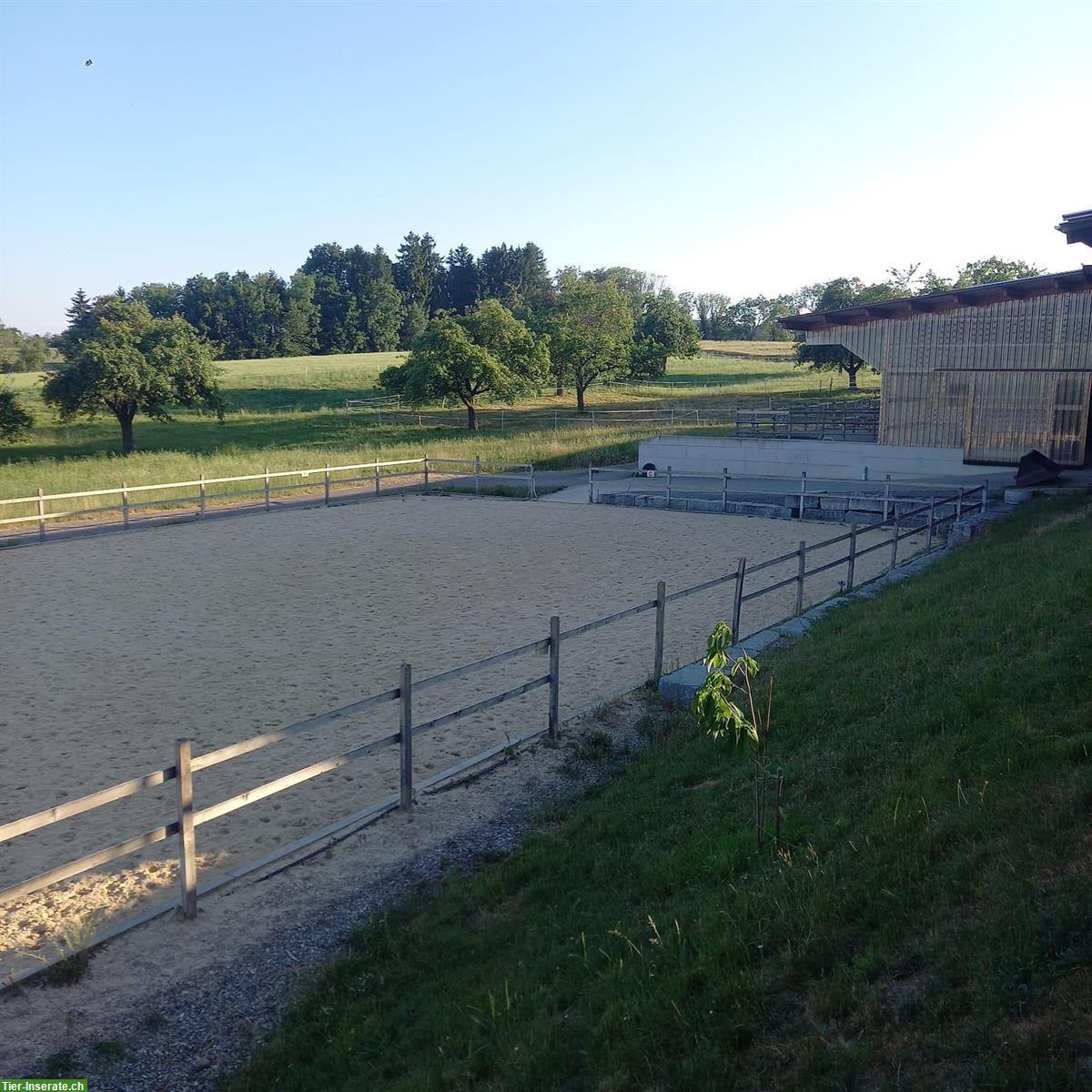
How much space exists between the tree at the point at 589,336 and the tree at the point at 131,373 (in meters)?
21.1

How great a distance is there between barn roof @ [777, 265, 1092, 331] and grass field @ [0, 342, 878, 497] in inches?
367

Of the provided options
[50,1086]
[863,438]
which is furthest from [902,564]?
[863,438]

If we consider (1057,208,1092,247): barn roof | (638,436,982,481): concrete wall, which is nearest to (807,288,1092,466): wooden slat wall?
(638,436,982,481): concrete wall

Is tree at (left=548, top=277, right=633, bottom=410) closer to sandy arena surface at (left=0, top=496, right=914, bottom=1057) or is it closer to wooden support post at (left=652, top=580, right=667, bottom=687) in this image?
sandy arena surface at (left=0, top=496, right=914, bottom=1057)

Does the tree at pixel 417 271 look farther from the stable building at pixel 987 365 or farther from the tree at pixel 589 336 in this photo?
the stable building at pixel 987 365

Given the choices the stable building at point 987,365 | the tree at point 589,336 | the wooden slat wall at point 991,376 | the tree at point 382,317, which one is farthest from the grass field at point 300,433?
the tree at point 382,317

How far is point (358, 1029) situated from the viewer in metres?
4.14

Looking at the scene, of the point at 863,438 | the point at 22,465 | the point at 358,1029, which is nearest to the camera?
the point at 358,1029

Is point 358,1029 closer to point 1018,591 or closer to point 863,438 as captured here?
point 1018,591

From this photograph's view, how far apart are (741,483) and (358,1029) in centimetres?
2340

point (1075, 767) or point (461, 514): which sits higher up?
point (1075, 767)

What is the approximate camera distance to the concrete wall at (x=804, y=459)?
25281 mm

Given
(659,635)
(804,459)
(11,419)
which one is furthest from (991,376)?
(11,419)

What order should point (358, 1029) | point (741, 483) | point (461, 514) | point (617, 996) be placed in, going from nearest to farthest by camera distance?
1. point (617, 996)
2. point (358, 1029)
3. point (461, 514)
4. point (741, 483)
